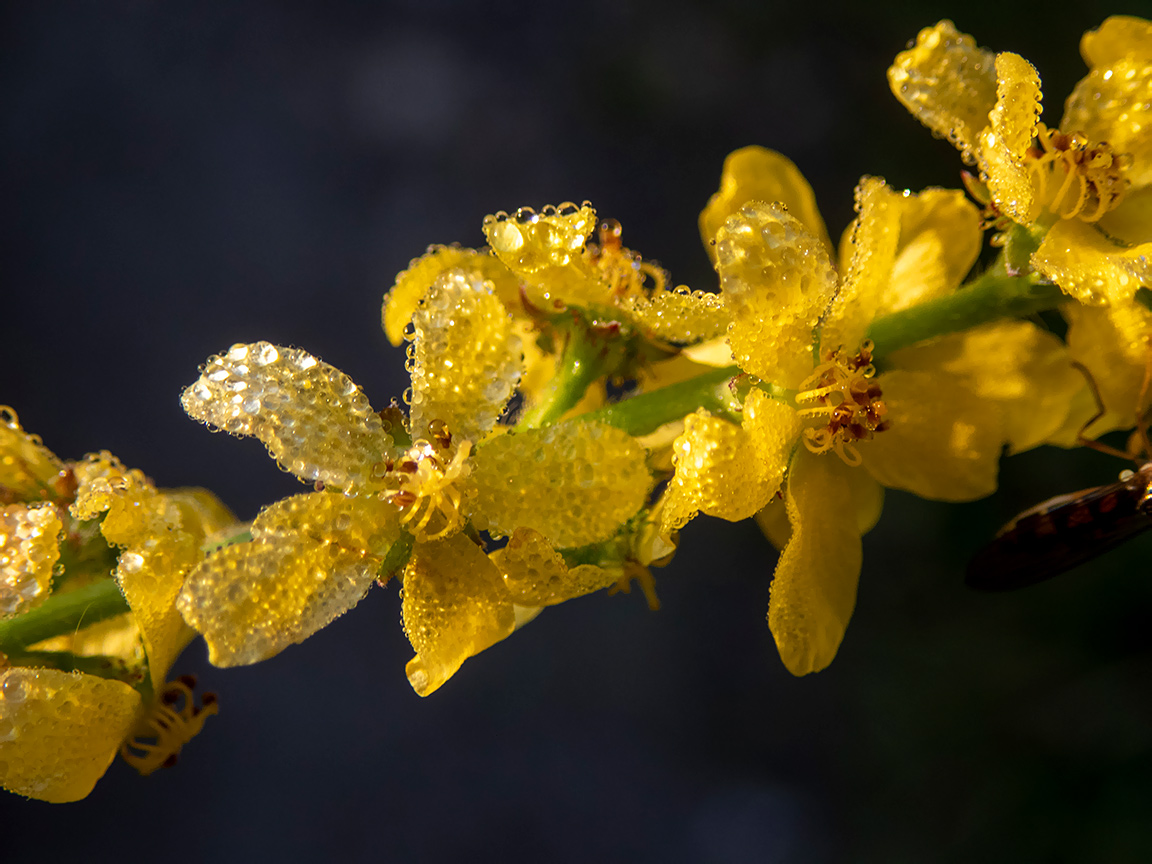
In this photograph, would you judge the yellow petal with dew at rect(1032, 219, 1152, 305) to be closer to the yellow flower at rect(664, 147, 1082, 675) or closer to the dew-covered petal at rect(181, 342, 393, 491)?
the yellow flower at rect(664, 147, 1082, 675)

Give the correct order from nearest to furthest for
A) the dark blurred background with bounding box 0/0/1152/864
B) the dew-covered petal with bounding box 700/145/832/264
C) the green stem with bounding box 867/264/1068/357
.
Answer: the green stem with bounding box 867/264/1068/357, the dew-covered petal with bounding box 700/145/832/264, the dark blurred background with bounding box 0/0/1152/864

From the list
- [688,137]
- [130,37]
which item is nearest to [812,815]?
[688,137]

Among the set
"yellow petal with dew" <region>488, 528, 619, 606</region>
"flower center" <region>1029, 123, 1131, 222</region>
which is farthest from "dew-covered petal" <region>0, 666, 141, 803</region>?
"flower center" <region>1029, 123, 1131, 222</region>

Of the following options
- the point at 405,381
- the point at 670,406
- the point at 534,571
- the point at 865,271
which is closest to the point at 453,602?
the point at 534,571

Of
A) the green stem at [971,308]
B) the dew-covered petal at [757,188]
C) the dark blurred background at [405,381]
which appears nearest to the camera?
the green stem at [971,308]

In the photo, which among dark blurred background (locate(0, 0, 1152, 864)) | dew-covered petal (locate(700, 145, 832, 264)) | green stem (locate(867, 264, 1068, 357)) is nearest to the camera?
green stem (locate(867, 264, 1068, 357))

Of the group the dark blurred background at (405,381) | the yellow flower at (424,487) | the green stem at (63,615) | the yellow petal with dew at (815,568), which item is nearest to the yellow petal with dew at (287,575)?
the yellow flower at (424,487)

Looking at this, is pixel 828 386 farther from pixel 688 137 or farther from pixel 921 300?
pixel 688 137

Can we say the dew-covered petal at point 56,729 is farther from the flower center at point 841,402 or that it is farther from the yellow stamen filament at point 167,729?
the flower center at point 841,402
